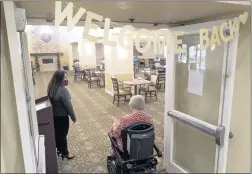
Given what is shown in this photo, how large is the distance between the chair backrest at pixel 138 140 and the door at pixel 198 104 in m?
0.37

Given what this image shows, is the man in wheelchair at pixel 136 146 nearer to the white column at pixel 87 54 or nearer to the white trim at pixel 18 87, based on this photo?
the white trim at pixel 18 87

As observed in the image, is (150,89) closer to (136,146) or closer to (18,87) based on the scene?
(136,146)

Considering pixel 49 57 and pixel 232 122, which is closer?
pixel 232 122

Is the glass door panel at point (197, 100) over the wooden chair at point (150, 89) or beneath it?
over

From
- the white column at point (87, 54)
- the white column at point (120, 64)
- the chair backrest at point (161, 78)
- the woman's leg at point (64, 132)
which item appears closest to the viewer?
the woman's leg at point (64, 132)

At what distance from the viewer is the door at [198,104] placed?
1.57 metres

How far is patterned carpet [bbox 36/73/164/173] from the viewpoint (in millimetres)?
2855

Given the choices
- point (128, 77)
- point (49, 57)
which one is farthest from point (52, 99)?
point (49, 57)

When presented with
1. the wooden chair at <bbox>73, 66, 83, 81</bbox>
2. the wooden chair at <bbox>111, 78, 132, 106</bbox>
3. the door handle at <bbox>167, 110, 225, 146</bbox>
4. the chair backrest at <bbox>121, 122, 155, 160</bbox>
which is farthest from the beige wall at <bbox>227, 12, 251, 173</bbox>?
the wooden chair at <bbox>73, 66, 83, 81</bbox>

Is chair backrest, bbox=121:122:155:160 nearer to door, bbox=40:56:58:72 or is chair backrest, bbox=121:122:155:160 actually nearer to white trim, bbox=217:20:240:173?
white trim, bbox=217:20:240:173

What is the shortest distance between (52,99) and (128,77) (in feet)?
15.1

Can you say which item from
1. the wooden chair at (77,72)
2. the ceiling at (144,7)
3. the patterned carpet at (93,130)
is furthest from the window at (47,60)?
the ceiling at (144,7)

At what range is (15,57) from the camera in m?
0.92

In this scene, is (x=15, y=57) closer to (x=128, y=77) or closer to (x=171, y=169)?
(x=171, y=169)
